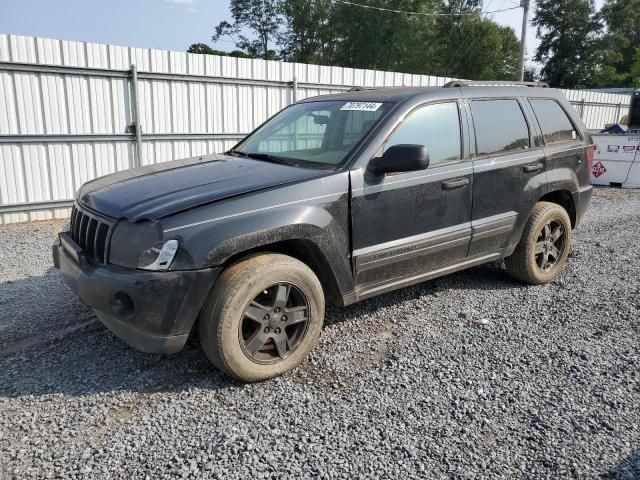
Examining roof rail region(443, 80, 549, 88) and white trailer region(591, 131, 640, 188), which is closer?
roof rail region(443, 80, 549, 88)

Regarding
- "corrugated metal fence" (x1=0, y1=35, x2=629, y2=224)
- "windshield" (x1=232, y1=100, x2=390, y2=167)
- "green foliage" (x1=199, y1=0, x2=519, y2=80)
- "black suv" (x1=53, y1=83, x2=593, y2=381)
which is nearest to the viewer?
"black suv" (x1=53, y1=83, x2=593, y2=381)

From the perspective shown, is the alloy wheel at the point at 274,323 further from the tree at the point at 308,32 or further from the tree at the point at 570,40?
the tree at the point at 570,40

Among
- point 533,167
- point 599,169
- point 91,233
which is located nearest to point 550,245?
point 533,167

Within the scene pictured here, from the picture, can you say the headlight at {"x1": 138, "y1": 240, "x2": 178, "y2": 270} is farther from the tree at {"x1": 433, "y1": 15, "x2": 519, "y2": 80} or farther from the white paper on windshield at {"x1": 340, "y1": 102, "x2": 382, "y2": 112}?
the tree at {"x1": 433, "y1": 15, "x2": 519, "y2": 80}

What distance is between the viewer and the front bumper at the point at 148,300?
2730 millimetres

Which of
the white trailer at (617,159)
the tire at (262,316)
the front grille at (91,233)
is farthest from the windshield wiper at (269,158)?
the white trailer at (617,159)

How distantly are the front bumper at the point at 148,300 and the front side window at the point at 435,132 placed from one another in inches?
69.6

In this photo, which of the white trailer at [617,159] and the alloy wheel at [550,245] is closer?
the alloy wheel at [550,245]

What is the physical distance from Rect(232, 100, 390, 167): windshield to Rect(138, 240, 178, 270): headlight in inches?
50.2

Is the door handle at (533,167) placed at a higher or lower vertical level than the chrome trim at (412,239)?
higher

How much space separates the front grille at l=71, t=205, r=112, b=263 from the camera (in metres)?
3.03

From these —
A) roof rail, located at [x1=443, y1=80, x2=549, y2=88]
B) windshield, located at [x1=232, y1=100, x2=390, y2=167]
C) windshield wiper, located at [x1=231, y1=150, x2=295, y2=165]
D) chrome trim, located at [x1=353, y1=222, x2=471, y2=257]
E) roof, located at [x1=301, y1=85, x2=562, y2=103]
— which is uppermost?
roof rail, located at [x1=443, y1=80, x2=549, y2=88]

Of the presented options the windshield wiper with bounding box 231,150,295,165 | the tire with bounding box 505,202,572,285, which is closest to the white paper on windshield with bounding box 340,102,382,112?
the windshield wiper with bounding box 231,150,295,165

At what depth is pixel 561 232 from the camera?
5016 millimetres
